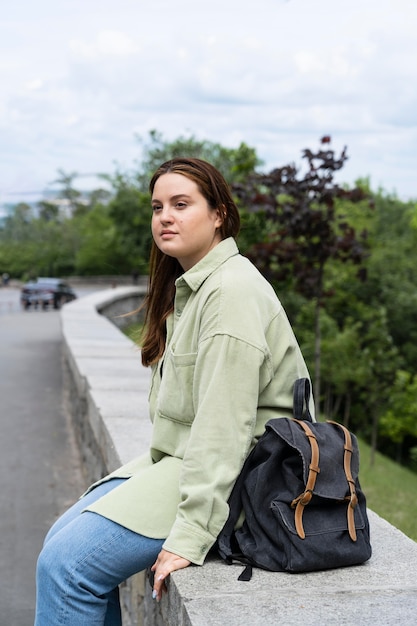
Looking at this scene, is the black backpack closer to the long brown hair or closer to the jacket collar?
the jacket collar

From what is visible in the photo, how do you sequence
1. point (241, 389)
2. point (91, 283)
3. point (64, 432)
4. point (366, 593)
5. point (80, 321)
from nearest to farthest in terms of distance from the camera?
point (366, 593) → point (241, 389) → point (64, 432) → point (80, 321) → point (91, 283)

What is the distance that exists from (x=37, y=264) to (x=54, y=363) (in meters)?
62.7

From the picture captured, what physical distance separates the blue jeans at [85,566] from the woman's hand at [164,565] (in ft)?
0.43

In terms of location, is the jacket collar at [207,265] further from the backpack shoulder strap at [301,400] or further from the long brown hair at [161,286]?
the backpack shoulder strap at [301,400]

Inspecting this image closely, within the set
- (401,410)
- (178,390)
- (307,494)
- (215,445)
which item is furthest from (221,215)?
(401,410)

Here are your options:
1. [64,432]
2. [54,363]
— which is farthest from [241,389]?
[54,363]

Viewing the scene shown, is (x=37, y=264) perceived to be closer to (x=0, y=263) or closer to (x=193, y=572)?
(x=0, y=263)

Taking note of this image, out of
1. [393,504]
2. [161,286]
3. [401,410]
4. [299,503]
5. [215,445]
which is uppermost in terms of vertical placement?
[161,286]

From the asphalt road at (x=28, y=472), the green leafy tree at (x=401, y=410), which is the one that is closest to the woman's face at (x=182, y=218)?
the asphalt road at (x=28, y=472)

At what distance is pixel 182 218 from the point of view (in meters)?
2.87

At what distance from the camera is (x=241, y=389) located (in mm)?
2506

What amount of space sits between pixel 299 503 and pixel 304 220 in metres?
8.53

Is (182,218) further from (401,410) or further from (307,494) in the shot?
(401,410)

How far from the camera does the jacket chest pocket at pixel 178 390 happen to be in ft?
8.79
